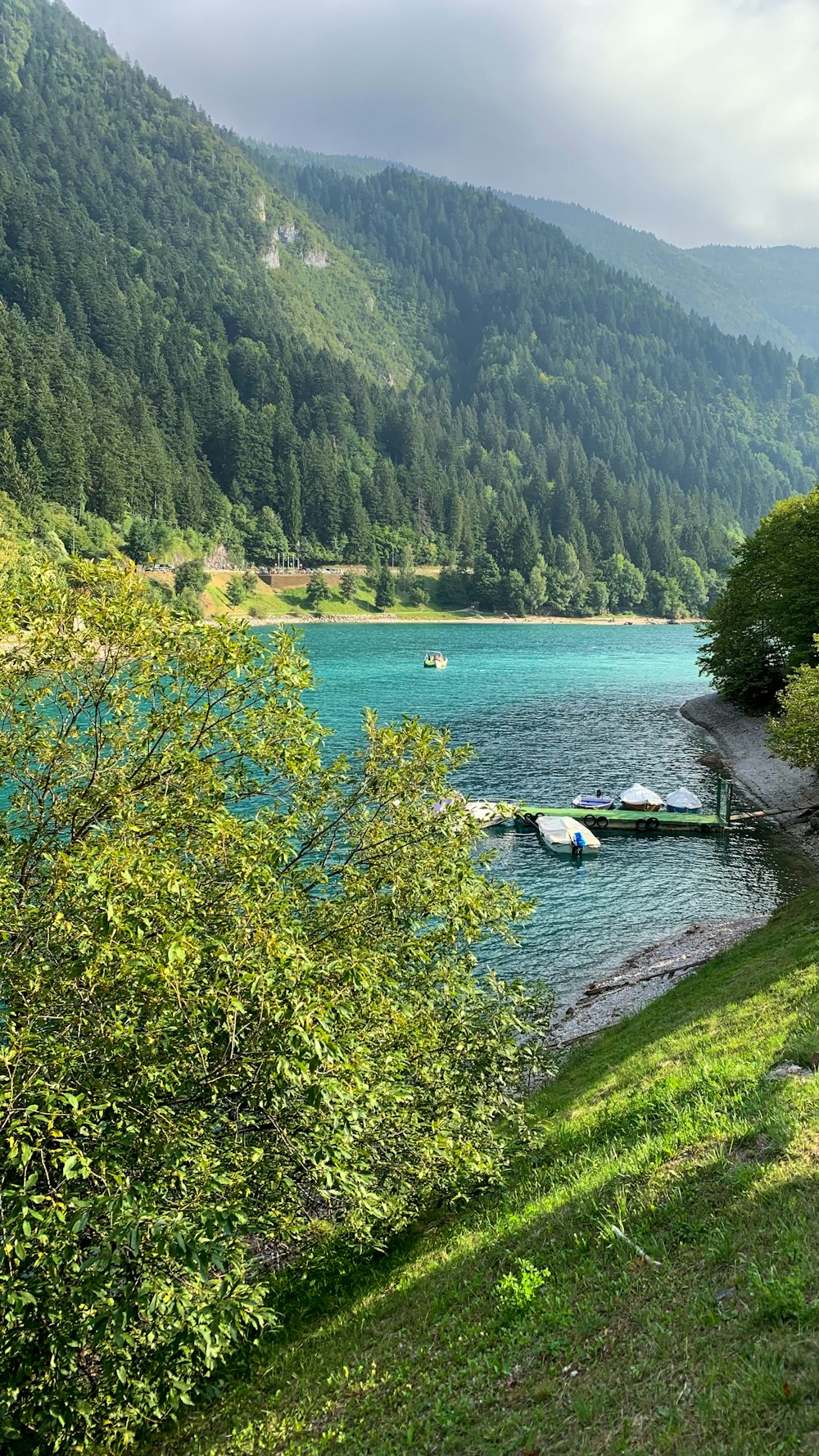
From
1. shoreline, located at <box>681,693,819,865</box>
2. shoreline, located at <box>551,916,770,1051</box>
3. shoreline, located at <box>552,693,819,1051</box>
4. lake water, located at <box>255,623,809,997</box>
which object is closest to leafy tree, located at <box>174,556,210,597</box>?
lake water, located at <box>255,623,809,997</box>

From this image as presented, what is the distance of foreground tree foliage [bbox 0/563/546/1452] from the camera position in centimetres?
948

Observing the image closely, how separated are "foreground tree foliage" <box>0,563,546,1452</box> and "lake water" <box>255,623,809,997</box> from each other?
19.6 meters

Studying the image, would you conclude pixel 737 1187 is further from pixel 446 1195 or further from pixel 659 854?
pixel 659 854

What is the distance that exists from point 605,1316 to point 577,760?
211 ft

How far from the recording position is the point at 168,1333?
946cm

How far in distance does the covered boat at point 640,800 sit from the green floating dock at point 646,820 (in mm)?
481

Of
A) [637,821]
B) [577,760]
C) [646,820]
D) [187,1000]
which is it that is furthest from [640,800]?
[187,1000]

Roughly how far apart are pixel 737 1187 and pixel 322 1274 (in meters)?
7.39

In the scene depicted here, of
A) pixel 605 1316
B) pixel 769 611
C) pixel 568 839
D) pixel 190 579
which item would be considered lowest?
pixel 568 839

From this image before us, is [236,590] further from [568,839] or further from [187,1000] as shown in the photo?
[187,1000]

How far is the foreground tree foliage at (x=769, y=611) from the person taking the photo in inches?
2773

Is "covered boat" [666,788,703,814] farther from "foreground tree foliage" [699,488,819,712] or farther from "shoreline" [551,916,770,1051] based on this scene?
"shoreline" [551,916,770,1051]

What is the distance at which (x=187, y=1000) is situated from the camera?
10398 mm

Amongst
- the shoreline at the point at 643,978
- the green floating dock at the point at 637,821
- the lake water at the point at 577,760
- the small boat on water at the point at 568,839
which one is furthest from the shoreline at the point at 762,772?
the shoreline at the point at 643,978
